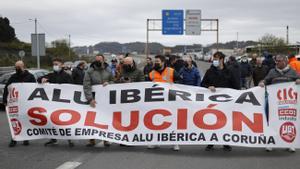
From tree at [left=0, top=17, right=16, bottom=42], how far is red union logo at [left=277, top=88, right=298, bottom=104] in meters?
68.1

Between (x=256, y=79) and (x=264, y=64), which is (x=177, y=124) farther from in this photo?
(x=264, y=64)

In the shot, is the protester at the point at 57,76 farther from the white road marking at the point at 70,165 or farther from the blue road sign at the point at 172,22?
the blue road sign at the point at 172,22

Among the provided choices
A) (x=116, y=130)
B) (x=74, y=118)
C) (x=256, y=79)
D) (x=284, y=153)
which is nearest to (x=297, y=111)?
(x=284, y=153)

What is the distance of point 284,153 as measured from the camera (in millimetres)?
8492

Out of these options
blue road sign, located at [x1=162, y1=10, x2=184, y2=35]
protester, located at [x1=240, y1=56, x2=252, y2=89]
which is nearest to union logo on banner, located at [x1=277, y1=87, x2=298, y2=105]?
protester, located at [x1=240, y1=56, x2=252, y2=89]

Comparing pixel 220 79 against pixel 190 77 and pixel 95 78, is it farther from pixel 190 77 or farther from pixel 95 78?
pixel 95 78

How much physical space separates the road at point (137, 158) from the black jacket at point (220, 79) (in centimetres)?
119

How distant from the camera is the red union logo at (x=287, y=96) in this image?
8648 millimetres

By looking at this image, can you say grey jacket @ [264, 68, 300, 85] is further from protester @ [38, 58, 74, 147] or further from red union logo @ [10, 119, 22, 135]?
red union logo @ [10, 119, 22, 135]

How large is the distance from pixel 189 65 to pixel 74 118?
2.84 m

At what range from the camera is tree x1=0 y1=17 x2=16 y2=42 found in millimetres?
72312

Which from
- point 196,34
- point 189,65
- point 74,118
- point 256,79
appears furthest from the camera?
point 196,34

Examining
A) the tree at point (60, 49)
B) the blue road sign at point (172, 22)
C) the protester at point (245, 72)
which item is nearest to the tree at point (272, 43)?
the tree at point (60, 49)

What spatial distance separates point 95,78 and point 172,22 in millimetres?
31932
